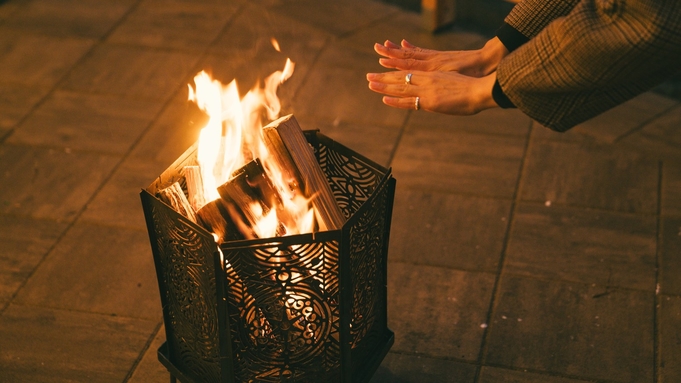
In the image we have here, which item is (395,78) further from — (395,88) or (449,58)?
(449,58)

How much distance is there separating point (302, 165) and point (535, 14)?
0.80m

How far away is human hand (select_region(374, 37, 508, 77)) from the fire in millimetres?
419

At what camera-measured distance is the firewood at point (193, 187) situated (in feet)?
8.33

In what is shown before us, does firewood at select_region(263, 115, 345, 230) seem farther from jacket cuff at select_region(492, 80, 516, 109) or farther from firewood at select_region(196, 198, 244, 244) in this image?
jacket cuff at select_region(492, 80, 516, 109)

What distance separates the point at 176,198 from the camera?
2.42m

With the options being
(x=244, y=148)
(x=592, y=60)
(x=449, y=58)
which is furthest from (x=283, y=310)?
(x=592, y=60)

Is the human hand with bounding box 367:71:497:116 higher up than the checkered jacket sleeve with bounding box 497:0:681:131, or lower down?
lower down

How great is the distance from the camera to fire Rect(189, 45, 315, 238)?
246 cm

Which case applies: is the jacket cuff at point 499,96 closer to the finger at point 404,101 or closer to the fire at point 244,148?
the finger at point 404,101

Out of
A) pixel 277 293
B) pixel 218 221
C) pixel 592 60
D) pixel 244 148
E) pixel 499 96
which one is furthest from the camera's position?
pixel 244 148

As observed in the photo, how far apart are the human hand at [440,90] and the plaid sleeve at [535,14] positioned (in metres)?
0.31

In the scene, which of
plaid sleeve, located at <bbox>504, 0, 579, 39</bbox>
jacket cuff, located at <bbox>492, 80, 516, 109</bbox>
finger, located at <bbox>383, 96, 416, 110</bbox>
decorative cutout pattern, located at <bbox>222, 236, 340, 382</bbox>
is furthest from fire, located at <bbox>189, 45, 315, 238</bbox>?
plaid sleeve, located at <bbox>504, 0, 579, 39</bbox>

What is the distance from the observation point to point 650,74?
2.00 meters

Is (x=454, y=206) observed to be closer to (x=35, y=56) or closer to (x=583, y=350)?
(x=583, y=350)
